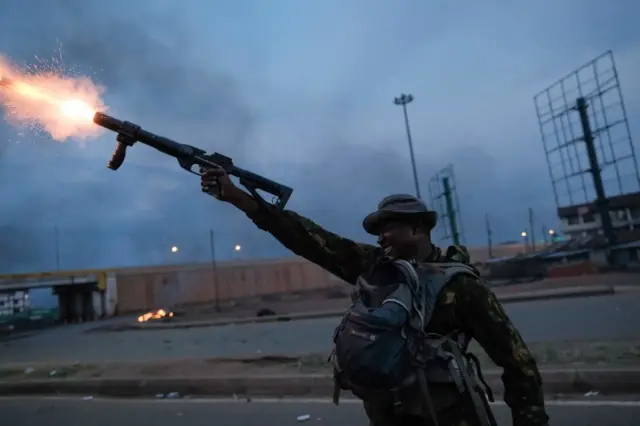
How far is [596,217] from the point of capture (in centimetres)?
5391

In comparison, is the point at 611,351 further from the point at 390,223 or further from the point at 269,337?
the point at 269,337

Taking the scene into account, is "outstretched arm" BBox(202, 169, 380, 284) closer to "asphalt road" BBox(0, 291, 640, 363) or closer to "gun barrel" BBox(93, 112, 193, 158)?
"gun barrel" BBox(93, 112, 193, 158)

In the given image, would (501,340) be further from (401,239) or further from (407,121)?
(407,121)

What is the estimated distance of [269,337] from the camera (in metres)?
14.0

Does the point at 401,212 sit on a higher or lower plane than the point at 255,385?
higher

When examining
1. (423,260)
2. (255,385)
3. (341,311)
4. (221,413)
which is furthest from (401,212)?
(341,311)

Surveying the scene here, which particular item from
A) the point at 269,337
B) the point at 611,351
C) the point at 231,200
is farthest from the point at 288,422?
the point at 269,337

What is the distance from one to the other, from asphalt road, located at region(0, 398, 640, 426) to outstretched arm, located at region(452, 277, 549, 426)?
3.51 metres

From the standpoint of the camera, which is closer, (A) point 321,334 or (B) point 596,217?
(A) point 321,334

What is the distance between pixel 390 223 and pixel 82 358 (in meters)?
12.8

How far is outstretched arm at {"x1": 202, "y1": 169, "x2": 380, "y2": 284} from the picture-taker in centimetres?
255

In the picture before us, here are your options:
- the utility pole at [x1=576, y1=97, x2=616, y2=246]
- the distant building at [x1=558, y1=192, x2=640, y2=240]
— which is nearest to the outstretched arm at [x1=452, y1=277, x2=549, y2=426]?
the utility pole at [x1=576, y1=97, x2=616, y2=246]

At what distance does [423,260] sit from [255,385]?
584 centimetres

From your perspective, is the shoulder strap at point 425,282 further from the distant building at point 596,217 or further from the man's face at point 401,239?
the distant building at point 596,217
